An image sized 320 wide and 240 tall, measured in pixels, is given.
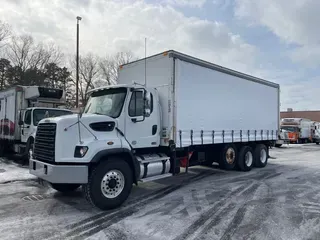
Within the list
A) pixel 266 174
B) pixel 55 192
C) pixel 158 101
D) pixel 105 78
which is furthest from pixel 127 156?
pixel 105 78

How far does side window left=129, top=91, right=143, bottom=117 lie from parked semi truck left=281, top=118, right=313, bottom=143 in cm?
2897

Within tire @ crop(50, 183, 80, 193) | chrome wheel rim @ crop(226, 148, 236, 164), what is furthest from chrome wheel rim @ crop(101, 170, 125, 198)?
chrome wheel rim @ crop(226, 148, 236, 164)

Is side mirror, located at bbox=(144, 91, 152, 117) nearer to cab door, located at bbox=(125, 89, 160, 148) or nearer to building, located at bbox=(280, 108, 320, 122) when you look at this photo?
cab door, located at bbox=(125, 89, 160, 148)

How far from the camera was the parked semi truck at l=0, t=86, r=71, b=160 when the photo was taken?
38.3 feet

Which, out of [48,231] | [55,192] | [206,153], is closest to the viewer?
[48,231]

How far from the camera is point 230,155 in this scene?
34.1ft

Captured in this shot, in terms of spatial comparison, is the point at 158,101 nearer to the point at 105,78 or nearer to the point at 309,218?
the point at 309,218

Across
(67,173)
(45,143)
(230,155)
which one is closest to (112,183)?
(67,173)

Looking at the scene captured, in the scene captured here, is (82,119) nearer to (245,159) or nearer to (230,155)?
(230,155)

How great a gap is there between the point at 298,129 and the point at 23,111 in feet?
99.2

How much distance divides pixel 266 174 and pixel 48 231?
27.0ft

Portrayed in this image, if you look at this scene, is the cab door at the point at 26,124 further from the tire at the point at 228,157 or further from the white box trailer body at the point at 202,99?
the tire at the point at 228,157

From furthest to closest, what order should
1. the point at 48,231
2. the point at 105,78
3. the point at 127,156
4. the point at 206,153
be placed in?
1. the point at 105,78
2. the point at 206,153
3. the point at 127,156
4. the point at 48,231

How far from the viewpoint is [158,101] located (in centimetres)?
741
